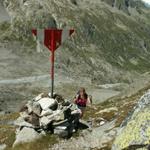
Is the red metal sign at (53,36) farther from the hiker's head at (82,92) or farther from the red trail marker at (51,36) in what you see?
the hiker's head at (82,92)

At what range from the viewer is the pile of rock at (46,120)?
30125 millimetres

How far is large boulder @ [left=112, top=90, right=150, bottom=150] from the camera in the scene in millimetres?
18198

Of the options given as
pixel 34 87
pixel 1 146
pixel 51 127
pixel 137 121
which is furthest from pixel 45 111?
pixel 34 87

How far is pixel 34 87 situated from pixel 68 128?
111 metres

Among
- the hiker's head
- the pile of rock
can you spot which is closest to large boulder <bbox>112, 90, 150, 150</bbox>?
the pile of rock

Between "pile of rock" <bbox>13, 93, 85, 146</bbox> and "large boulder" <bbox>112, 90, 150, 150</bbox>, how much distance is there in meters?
10.5

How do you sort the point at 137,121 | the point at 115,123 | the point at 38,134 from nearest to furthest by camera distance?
the point at 137,121
the point at 38,134
the point at 115,123

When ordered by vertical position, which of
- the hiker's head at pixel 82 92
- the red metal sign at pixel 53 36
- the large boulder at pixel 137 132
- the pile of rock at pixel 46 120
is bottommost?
the pile of rock at pixel 46 120

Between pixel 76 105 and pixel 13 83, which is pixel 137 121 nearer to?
pixel 76 105

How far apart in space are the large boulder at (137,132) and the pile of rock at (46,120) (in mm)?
10480

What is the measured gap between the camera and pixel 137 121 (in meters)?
19.2

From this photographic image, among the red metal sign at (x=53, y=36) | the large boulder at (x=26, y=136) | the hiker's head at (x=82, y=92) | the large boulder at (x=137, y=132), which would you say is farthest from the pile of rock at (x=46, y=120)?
the large boulder at (x=137, y=132)

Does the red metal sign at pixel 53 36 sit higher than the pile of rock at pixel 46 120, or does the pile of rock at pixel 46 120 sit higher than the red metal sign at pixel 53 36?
the red metal sign at pixel 53 36

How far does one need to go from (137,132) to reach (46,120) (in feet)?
41.2
